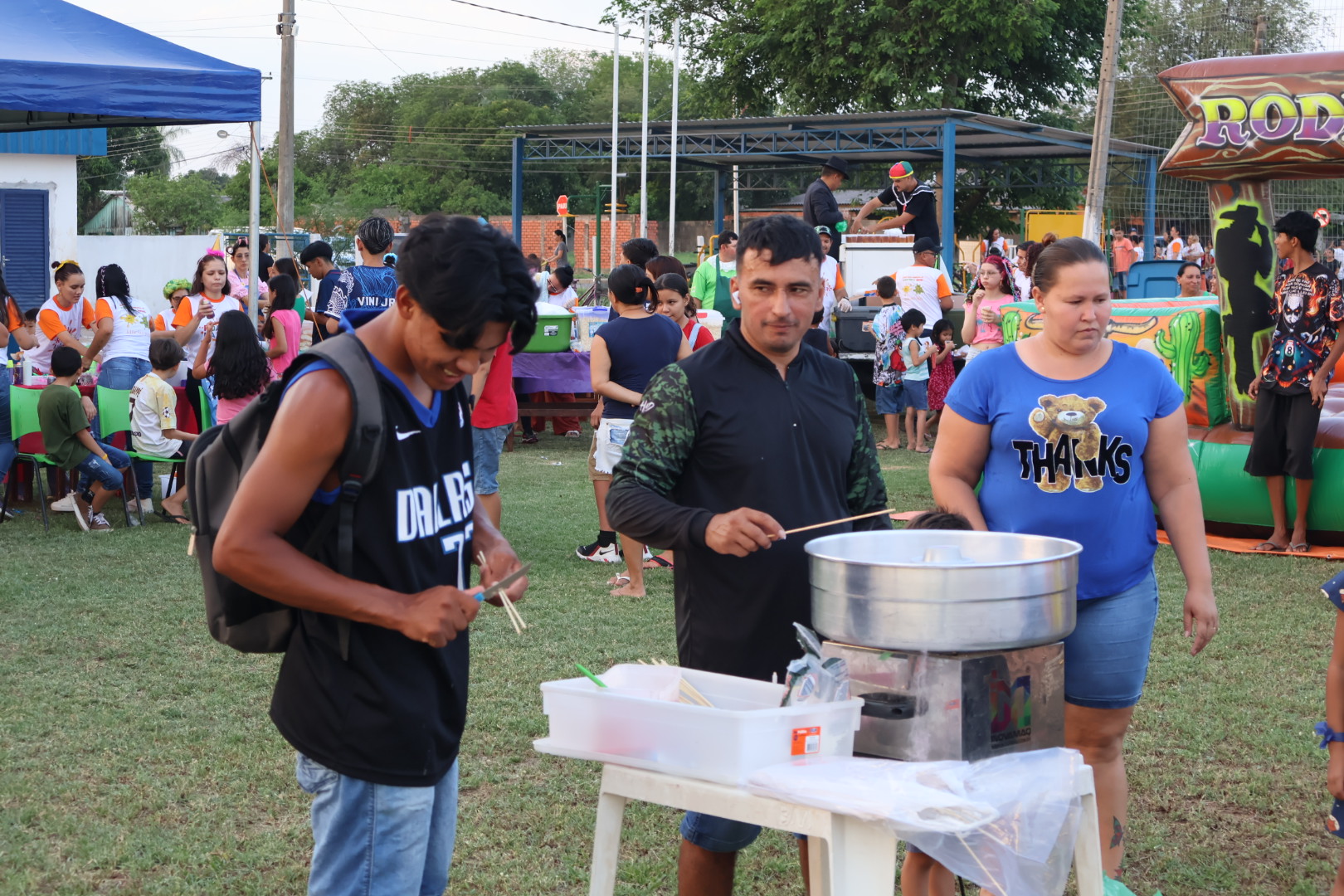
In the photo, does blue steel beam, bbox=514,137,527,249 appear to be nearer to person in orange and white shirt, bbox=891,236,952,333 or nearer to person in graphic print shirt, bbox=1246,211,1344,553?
person in orange and white shirt, bbox=891,236,952,333

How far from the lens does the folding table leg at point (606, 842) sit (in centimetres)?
252

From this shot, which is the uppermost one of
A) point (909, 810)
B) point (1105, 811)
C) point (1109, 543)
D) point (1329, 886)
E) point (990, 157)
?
point (990, 157)

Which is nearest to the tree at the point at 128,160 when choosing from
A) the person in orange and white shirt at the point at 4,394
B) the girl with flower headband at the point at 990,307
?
the person in orange and white shirt at the point at 4,394

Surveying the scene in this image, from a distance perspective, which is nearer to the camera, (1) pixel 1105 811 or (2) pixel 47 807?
(1) pixel 1105 811

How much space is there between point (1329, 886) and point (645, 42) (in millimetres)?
20276

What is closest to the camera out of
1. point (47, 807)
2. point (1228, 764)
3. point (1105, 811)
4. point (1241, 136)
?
point (1105, 811)

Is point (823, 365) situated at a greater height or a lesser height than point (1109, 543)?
greater

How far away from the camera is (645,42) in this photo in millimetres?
22109

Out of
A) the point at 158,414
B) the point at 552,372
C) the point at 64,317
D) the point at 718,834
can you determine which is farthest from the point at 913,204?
the point at 718,834

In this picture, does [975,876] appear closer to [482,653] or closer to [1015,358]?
[1015,358]

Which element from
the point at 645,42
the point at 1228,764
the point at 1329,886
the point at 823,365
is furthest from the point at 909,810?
the point at 645,42

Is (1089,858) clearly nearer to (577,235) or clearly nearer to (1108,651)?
(1108,651)

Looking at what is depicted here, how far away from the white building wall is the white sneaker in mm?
20625

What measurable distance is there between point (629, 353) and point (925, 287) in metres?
6.48
